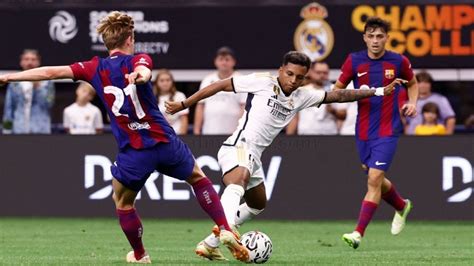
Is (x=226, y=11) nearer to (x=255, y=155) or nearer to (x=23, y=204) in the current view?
(x=23, y=204)

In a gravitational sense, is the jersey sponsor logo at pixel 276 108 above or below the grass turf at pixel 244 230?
above

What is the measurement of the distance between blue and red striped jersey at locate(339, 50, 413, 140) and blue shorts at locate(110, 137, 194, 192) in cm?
333

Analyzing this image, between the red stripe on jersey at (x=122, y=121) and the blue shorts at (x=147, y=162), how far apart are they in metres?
0.07

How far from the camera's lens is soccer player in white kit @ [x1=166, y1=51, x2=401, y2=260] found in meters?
11.2

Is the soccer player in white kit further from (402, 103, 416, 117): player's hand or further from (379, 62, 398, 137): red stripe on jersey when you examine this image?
(379, 62, 398, 137): red stripe on jersey

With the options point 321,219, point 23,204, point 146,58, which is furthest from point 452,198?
point 146,58

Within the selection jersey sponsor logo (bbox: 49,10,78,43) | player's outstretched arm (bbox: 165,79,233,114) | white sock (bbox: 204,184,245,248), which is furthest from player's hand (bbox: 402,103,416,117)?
jersey sponsor logo (bbox: 49,10,78,43)

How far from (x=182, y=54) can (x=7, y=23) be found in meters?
2.43

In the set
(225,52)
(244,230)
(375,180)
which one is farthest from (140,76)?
(225,52)

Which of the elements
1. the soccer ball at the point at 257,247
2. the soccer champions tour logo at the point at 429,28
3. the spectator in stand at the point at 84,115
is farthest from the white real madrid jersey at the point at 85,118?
the soccer ball at the point at 257,247

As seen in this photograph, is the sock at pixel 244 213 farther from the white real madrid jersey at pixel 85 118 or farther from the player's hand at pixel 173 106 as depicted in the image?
the white real madrid jersey at pixel 85 118

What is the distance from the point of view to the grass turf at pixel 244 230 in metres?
11.1

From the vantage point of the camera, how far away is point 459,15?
17.3 meters

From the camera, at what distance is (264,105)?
451 inches
